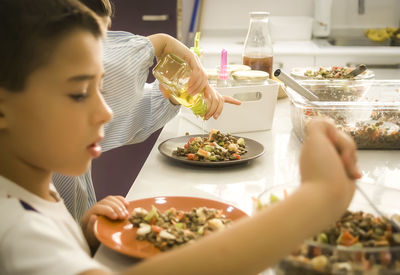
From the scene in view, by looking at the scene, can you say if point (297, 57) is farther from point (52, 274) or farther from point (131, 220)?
point (52, 274)

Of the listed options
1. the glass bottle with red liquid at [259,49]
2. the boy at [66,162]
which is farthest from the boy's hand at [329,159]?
the glass bottle with red liquid at [259,49]

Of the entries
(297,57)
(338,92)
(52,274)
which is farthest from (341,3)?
(52,274)

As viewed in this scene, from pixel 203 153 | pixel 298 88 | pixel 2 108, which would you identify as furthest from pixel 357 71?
pixel 2 108

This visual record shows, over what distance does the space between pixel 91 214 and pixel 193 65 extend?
641mm

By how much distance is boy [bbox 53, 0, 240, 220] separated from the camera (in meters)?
1.44

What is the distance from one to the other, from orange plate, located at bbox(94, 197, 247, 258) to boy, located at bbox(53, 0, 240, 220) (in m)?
0.35

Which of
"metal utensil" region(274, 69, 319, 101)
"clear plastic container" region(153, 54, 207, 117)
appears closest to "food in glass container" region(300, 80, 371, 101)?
"metal utensil" region(274, 69, 319, 101)

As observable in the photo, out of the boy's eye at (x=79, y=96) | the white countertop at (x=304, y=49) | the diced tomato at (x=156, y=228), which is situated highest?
the boy's eye at (x=79, y=96)

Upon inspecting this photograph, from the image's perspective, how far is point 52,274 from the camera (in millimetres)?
701

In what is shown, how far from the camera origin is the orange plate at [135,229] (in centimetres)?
89

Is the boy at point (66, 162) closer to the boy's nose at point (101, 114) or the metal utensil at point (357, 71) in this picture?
the boy's nose at point (101, 114)

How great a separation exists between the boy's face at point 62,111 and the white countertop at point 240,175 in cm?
37

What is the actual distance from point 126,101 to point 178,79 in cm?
17

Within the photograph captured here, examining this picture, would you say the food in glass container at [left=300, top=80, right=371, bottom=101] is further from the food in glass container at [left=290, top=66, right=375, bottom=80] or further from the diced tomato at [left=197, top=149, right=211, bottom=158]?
the diced tomato at [left=197, top=149, right=211, bottom=158]
